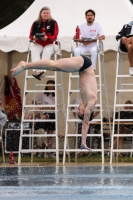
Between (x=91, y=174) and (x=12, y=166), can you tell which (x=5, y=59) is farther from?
(x=91, y=174)

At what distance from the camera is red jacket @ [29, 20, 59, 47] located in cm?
1672

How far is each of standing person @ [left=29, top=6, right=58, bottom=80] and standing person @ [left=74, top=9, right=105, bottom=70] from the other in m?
0.64

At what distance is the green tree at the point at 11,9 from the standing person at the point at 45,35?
461 inches

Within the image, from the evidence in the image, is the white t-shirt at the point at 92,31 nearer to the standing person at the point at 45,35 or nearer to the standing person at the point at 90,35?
the standing person at the point at 90,35

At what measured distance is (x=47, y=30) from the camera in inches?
661

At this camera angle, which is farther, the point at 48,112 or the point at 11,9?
the point at 11,9

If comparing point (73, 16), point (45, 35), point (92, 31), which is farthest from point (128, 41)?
point (73, 16)

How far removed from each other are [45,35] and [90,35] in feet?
Answer: 3.80

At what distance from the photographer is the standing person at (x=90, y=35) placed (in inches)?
655

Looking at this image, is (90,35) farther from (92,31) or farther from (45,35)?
(45,35)

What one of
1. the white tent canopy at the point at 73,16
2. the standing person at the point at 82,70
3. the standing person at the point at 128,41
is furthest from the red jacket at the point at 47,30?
the standing person at the point at 82,70

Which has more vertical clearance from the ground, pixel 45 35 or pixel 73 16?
pixel 73 16

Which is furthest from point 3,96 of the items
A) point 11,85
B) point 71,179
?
point 71,179

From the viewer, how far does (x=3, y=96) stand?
795 inches
